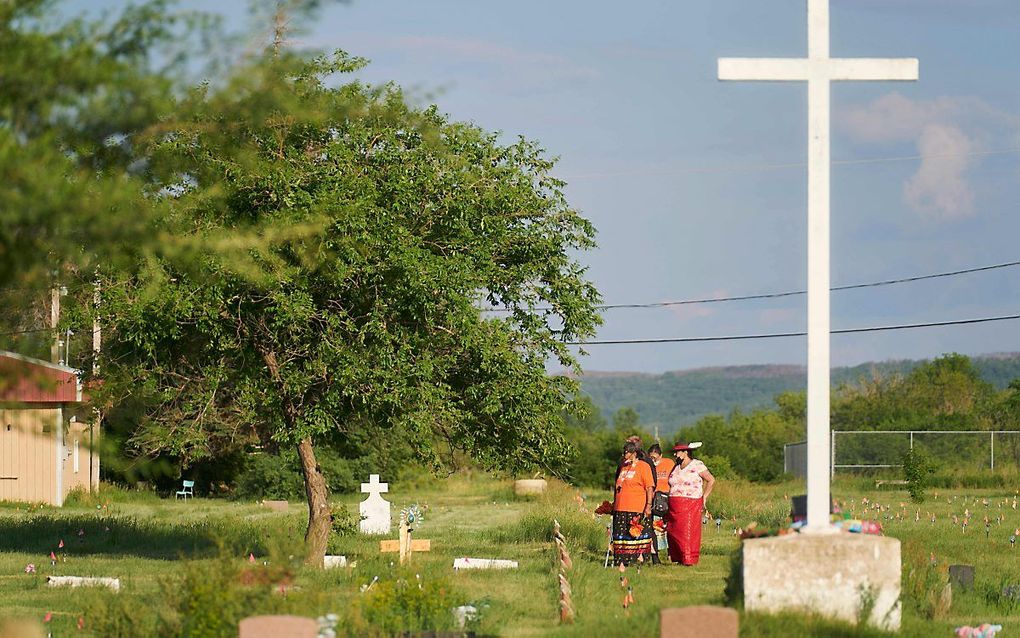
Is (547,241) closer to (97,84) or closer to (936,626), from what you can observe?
(936,626)

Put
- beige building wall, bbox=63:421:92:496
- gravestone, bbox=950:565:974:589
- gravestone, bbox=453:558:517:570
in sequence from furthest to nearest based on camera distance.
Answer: beige building wall, bbox=63:421:92:496, gravestone, bbox=453:558:517:570, gravestone, bbox=950:565:974:589

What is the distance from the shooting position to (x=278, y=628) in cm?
860

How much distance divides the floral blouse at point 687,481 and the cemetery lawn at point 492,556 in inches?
37.5

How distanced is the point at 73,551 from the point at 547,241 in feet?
31.9

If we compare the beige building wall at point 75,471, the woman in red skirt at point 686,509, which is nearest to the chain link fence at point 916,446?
the beige building wall at point 75,471

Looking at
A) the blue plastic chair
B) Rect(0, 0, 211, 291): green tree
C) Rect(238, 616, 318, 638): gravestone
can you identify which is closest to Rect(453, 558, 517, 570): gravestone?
Rect(238, 616, 318, 638): gravestone

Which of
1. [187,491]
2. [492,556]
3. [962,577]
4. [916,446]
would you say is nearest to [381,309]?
[492,556]

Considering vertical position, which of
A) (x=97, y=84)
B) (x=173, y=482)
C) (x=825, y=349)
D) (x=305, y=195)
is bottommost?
(x=173, y=482)

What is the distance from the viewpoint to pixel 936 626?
11992mm

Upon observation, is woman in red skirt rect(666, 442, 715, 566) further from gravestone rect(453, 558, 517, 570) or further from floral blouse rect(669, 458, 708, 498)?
gravestone rect(453, 558, 517, 570)

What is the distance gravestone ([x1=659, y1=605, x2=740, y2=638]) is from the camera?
8938 millimetres

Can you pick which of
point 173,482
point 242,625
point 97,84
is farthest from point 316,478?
point 173,482

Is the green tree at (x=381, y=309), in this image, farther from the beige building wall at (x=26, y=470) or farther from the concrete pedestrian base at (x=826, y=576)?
the beige building wall at (x=26, y=470)

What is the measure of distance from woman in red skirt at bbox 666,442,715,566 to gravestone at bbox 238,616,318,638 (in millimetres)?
11698
